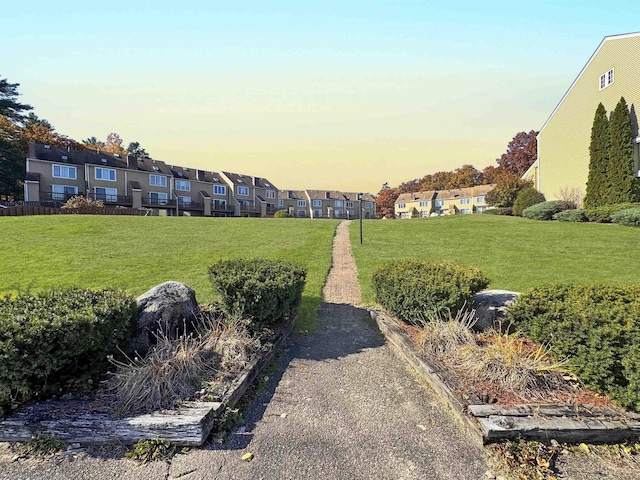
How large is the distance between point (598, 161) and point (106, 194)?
4545 centimetres

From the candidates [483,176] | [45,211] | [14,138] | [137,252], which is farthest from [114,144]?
[483,176]

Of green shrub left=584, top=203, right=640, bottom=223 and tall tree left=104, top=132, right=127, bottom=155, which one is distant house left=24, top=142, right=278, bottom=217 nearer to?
tall tree left=104, top=132, right=127, bottom=155

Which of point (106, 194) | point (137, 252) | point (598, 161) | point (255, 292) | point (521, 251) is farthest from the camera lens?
point (106, 194)

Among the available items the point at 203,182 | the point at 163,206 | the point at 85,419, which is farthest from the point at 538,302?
the point at 203,182

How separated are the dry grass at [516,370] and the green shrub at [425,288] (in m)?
1.18

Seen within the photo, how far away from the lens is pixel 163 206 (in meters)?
42.3

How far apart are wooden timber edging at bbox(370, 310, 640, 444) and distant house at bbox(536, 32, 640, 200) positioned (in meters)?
24.8

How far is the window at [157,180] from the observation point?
4182 centimetres

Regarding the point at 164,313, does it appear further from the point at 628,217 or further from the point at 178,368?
the point at 628,217

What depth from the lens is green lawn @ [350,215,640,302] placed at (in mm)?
8250

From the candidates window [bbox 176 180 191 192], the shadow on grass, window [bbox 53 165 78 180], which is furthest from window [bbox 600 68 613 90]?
window [bbox 53 165 78 180]

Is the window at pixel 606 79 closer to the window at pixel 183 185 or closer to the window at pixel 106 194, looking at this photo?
the window at pixel 183 185

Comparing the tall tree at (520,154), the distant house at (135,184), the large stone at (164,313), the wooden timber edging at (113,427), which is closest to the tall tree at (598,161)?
the large stone at (164,313)

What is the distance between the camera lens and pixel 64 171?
35438 mm
